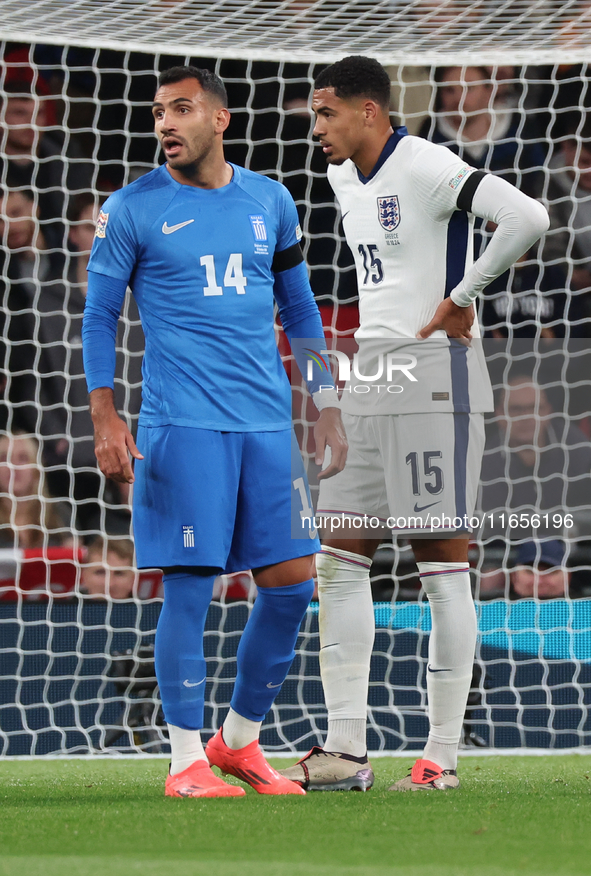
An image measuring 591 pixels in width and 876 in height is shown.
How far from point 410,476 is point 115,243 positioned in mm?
918

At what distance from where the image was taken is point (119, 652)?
4.84m

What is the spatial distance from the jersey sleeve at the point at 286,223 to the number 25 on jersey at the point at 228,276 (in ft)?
0.64

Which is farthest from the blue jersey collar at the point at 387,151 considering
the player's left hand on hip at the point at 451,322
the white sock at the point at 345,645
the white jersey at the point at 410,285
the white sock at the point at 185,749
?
the white sock at the point at 185,749

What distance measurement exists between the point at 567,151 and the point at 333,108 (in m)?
4.17

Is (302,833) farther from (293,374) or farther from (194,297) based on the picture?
(293,374)

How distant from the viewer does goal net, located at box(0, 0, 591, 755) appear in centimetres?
448

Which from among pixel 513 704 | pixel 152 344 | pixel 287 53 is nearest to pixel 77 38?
pixel 287 53

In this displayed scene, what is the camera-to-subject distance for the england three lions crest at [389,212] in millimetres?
3082

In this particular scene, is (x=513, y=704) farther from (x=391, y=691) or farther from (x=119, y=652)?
(x=119, y=652)

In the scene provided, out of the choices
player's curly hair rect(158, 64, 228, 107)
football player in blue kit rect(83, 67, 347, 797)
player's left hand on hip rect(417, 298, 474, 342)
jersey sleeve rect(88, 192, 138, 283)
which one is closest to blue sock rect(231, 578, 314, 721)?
football player in blue kit rect(83, 67, 347, 797)

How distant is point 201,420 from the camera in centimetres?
279

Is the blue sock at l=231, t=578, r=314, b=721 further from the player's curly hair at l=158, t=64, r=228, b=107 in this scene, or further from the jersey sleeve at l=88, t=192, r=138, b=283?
the player's curly hair at l=158, t=64, r=228, b=107

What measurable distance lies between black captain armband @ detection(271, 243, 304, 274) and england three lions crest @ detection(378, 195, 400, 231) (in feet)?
0.76

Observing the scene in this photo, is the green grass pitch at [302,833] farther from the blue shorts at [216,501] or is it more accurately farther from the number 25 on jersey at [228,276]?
the number 25 on jersey at [228,276]
